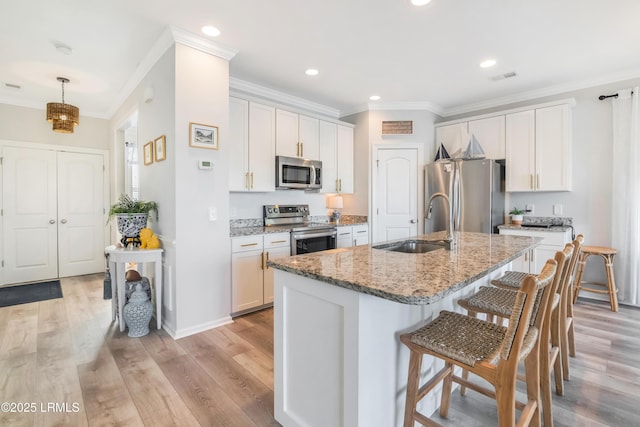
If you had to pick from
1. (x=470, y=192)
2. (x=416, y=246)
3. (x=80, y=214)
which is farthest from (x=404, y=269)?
(x=80, y=214)

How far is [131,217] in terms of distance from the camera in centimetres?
291

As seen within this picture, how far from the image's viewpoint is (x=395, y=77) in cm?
365

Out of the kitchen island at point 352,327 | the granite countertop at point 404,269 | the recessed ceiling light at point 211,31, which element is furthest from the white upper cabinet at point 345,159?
the kitchen island at point 352,327

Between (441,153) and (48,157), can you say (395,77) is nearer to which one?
(441,153)

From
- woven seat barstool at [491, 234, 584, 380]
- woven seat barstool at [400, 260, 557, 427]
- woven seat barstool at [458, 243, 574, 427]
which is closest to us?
woven seat barstool at [400, 260, 557, 427]

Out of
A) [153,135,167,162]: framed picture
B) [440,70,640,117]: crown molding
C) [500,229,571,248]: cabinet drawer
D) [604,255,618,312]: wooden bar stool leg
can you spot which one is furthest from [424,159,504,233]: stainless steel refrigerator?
[153,135,167,162]: framed picture

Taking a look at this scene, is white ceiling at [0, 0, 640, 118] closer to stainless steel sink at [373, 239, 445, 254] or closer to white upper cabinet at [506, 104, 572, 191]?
white upper cabinet at [506, 104, 572, 191]

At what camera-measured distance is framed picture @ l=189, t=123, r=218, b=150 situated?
8.93ft

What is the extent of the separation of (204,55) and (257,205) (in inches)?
72.9

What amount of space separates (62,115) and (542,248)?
19.4ft

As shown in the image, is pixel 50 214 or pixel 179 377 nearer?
pixel 179 377

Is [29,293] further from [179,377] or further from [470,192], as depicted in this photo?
[470,192]

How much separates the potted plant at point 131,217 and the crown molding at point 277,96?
172cm

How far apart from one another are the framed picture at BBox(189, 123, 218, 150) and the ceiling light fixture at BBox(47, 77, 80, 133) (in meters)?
2.21
